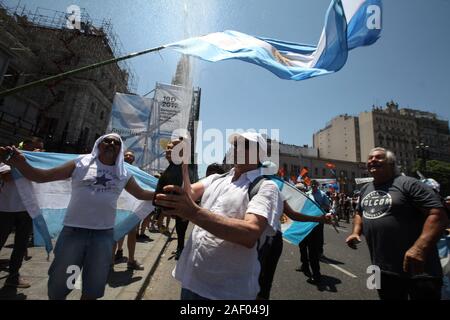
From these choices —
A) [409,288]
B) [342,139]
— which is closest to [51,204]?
[409,288]

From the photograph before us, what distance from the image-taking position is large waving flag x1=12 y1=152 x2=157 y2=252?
131 inches

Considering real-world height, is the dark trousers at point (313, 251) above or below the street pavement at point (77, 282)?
above

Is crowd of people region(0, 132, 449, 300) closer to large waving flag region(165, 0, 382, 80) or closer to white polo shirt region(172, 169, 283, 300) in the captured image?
white polo shirt region(172, 169, 283, 300)

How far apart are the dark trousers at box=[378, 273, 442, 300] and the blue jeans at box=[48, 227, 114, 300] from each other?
276 cm

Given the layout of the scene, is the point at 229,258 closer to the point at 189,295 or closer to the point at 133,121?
the point at 189,295

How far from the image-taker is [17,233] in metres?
3.54

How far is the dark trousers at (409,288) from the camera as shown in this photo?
2.26 meters

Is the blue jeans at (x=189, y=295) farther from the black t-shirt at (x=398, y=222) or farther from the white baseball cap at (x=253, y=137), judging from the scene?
the black t-shirt at (x=398, y=222)

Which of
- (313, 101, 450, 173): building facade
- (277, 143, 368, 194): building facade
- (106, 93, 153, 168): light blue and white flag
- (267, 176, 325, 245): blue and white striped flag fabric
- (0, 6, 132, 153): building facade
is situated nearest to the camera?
(267, 176, 325, 245): blue and white striped flag fabric

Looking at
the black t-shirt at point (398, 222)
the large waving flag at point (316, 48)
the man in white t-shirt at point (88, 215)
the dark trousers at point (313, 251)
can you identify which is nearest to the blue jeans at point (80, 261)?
the man in white t-shirt at point (88, 215)

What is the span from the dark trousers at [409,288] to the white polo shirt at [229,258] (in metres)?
1.62

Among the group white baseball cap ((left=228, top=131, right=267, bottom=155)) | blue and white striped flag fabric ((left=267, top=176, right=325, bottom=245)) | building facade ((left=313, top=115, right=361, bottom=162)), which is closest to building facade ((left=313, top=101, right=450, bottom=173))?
building facade ((left=313, top=115, right=361, bottom=162))

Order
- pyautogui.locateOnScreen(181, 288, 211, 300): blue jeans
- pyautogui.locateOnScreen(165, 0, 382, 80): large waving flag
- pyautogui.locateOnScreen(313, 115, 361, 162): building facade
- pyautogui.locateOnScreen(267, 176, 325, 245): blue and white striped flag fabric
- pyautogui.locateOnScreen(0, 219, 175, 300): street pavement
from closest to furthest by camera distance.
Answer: pyautogui.locateOnScreen(181, 288, 211, 300): blue jeans, pyautogui.locateOnScreen(165, 0, 382, 80): large waving flag, pyautogui.locateOnScreen(0, 219, 175, 300): street pavement, pyautogui.locateOnScreen(267, 176, 325, 245): blue and white striped flag fabric, pyautogui.locateOnScreen(313, 115, 361, 162): building facade

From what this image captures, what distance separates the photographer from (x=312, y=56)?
344 centimetres
